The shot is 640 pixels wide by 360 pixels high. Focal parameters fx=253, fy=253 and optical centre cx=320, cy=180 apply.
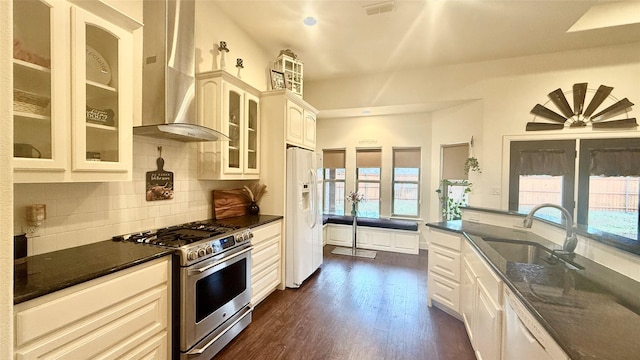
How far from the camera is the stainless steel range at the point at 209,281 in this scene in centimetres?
174

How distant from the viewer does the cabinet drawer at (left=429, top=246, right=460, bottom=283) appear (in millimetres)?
2465

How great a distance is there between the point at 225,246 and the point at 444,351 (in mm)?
1996

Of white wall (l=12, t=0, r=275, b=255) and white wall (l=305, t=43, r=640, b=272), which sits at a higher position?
white wall (l=305, t=43, r=640, b=272)

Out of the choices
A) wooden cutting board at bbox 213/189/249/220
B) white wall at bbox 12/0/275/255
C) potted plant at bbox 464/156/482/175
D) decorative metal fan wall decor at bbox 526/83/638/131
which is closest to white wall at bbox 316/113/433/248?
potted plant at bbox 464/156/482/175

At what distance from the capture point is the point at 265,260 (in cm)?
279

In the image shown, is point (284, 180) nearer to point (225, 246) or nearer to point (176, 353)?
point (225, 246)

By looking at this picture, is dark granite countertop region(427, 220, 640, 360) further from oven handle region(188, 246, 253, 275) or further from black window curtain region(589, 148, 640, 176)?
black window curtain region(589, 148, 640, 176)

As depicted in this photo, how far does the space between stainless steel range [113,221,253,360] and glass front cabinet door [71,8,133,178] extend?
672 mm

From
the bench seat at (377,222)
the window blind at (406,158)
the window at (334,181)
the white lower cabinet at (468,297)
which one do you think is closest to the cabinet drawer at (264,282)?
the white lower cabinet at (468,297)

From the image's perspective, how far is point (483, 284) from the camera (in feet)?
5.78

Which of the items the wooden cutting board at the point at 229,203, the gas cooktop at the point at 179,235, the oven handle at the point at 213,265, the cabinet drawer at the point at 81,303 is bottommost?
the oven handle at the point at 213,265

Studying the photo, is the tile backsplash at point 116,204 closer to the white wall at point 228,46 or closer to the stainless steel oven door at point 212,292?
the stainless steel oven door at point 212,292

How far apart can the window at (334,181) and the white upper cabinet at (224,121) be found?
2.90 m

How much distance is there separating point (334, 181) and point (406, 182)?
5.03 feet
